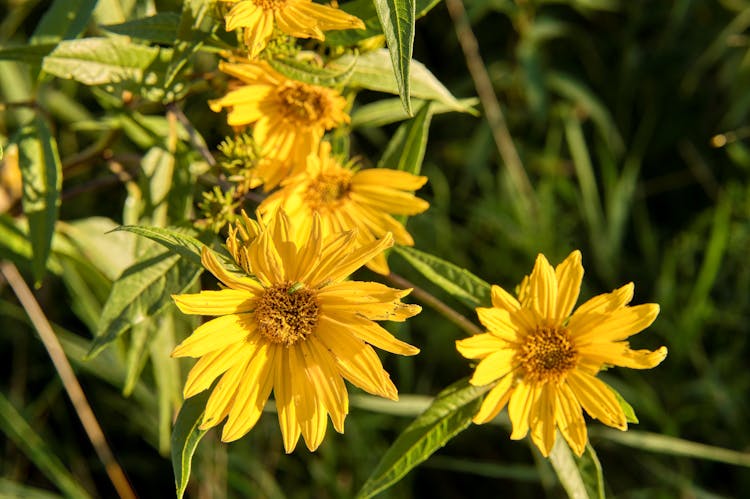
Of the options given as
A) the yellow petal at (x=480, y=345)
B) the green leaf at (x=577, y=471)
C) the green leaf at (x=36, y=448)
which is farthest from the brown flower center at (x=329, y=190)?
the green leaf at (x=36, y=448)

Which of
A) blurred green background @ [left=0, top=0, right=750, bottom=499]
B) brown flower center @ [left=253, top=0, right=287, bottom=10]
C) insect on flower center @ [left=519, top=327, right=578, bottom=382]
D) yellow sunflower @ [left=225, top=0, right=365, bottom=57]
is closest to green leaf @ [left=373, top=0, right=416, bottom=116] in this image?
yellow sunflower @ [left=225, top=0, right=365, bottom=57]

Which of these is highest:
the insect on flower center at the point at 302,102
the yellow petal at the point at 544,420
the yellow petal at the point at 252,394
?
the insect on flower center at the point at 302,102

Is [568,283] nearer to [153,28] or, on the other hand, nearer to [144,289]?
[144,289]

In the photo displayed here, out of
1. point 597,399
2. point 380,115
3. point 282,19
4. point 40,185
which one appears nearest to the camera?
point 282,19

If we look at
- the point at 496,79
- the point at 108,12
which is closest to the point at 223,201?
the point at 108,12

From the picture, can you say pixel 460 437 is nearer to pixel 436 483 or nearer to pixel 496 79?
pixel 436 483

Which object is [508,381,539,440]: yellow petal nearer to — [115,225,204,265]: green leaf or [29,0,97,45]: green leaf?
[115,225,204,265]: green leaf

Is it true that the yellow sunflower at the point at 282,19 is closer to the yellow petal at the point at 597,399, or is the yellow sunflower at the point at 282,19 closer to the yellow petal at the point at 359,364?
the yellow petal at the point at 359,364

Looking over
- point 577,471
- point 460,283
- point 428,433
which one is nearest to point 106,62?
point 460,283
